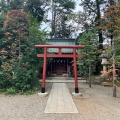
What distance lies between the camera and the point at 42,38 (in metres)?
11.6

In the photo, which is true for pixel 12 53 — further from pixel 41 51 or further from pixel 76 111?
pixel 76 111

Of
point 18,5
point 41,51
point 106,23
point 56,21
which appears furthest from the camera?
point 56,21

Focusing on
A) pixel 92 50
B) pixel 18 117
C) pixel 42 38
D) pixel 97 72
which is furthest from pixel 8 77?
pixel 97 72

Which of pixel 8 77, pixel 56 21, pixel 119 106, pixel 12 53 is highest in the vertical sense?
pixel 56 21

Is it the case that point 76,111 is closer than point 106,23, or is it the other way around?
point 76,111

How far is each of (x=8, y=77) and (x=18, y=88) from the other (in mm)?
927

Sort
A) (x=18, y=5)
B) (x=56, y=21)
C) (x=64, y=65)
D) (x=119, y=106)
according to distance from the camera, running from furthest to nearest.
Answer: (x=56, y=21) → (x=18, y=5) → (x=64, y=65) → (x=119, y=106)

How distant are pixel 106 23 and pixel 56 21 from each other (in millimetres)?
19752

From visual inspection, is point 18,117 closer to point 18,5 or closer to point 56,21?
point 18,5

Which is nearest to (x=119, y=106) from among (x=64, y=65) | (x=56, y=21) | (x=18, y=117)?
(x=18, y=117)

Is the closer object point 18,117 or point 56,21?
point 18,117

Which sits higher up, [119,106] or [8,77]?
[8,77]

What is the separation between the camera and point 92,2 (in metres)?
23.2

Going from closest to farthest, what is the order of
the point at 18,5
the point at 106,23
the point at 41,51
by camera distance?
the point at 106,23
the point at 41,51
the point at 18,5
